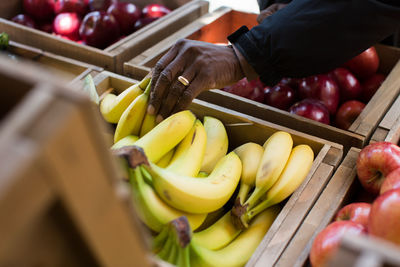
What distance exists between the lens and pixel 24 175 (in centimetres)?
26

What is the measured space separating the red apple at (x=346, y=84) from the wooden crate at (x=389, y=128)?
1.17 feet

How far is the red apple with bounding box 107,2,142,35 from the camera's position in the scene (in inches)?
74.4

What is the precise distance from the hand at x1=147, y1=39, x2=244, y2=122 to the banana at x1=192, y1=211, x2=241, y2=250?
1.05 feet

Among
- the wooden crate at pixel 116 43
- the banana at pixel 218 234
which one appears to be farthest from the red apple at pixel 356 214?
the wooden crate at pixel 116 43

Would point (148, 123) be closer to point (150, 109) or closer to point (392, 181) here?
point (150, 109)

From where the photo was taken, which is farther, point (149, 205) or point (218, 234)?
point (218, 234)

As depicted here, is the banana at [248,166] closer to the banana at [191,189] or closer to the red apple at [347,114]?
the banana at [191,189]

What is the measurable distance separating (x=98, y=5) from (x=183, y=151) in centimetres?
121

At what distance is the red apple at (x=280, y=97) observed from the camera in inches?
58.6

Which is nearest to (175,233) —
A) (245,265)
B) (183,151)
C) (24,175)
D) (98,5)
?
(245,265)

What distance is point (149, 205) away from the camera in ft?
2.60

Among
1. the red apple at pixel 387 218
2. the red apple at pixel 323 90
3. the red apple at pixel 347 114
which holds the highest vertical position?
the red apple at pixel 387 218

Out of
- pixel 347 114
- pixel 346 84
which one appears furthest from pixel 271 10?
pixel 347 114

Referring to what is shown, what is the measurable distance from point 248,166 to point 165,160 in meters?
0.21
